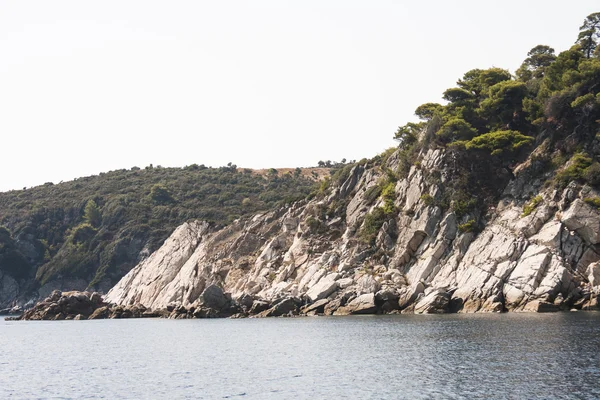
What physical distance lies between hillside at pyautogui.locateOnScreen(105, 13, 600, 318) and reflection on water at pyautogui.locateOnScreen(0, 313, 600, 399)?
7582mm

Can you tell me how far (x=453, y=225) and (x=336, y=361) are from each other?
136 ft

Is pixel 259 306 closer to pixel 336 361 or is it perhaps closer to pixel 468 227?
pixel 468 227

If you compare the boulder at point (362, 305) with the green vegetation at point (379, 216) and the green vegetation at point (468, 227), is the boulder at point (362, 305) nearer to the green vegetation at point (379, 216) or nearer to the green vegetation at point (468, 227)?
the green vegetation at point (468, 227)

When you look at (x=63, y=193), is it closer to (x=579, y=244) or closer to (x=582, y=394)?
(x=579, y=244)

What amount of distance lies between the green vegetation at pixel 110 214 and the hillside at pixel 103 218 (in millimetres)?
213

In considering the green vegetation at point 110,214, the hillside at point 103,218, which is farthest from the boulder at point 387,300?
the green vegetation at point 110,214

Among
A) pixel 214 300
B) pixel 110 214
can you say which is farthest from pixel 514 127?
pixel 110 214

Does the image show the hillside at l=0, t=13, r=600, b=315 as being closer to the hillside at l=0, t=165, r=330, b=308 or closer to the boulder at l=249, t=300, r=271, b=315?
the boulder at l=249, t=300, r=271, b=315

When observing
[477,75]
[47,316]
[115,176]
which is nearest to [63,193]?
[115,176]

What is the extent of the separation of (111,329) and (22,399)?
4699cm

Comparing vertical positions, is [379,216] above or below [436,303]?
above

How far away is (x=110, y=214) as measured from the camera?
160m

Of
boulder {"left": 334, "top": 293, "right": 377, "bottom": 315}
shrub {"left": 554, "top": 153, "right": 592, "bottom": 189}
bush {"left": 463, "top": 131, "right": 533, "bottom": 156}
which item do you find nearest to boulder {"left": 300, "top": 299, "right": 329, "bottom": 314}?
boulder {"left": 334, "top": 293, "right": 377, "bottom": 315}

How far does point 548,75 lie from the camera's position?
305 ft
